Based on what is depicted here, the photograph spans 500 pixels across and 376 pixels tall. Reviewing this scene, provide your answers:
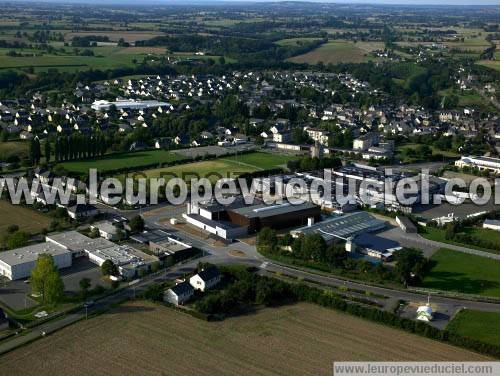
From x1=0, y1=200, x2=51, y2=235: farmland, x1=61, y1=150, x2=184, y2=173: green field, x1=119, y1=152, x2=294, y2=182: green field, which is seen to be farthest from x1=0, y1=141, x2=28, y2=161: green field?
x1=0, y1=200, x2=51, y2=235: farmland

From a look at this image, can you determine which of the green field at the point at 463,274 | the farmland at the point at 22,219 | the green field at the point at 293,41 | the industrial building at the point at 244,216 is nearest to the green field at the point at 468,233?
the green field at the point at 463,274

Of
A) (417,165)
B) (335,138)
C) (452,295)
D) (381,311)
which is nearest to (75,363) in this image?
(381,311)

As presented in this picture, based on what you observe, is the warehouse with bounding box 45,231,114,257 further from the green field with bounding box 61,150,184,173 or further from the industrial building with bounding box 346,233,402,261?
the green field with bounding box 61,150,184,173

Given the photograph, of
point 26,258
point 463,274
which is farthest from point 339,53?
point 26,258

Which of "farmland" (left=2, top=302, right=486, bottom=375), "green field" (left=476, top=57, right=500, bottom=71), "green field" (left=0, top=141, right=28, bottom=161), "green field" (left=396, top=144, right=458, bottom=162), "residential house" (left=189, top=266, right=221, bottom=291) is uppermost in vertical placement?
"green field" (left=476, top=57, right=500, bottom=71)

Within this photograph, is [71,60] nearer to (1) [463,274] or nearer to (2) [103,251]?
(2) [103,251]

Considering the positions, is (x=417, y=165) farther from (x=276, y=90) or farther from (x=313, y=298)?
(x=276, y=90)

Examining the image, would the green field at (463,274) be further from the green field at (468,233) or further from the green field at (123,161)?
the green field at (123,161)
